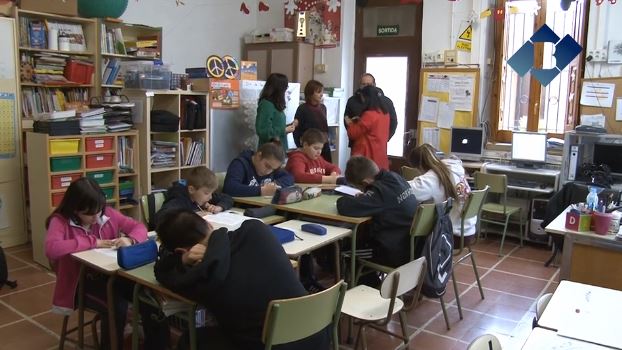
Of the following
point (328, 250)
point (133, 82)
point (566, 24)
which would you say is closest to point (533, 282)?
point (328, 250)

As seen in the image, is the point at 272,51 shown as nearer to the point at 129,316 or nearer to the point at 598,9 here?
the point at 598,9

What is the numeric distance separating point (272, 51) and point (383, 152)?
2354mm

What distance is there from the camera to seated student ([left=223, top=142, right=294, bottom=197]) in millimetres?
3766

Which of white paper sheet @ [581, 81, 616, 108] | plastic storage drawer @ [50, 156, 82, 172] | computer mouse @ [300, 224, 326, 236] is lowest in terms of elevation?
computer mouse @ [300, 224, 326, 236]

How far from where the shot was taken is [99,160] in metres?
4.66

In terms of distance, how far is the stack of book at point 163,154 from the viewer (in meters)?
5.06

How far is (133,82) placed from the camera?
4.91 metres

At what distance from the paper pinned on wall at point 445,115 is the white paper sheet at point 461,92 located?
0.22 ft

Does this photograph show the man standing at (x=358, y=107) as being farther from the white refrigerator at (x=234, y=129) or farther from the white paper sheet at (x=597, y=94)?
the white paper sheet at (x=597, y=94)

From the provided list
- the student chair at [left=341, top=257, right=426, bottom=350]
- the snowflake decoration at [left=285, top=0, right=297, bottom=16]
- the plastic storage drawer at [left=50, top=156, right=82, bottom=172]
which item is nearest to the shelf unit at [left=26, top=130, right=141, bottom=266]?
the plastic storage drawer at [left=50, top=156, right=82, bottom=172]

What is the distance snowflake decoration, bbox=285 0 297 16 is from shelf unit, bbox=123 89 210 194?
2764mm

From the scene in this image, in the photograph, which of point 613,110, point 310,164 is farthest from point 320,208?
point 613,110

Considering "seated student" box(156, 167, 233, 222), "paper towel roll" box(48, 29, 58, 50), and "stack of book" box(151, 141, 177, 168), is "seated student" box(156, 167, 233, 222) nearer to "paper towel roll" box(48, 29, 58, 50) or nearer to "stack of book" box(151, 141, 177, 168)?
"stack of book" box(151, 141, 177, 168)

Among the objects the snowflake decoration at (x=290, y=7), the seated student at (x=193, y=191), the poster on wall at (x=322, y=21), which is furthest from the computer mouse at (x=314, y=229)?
the snowflake decoration at (x=290, y=7)
